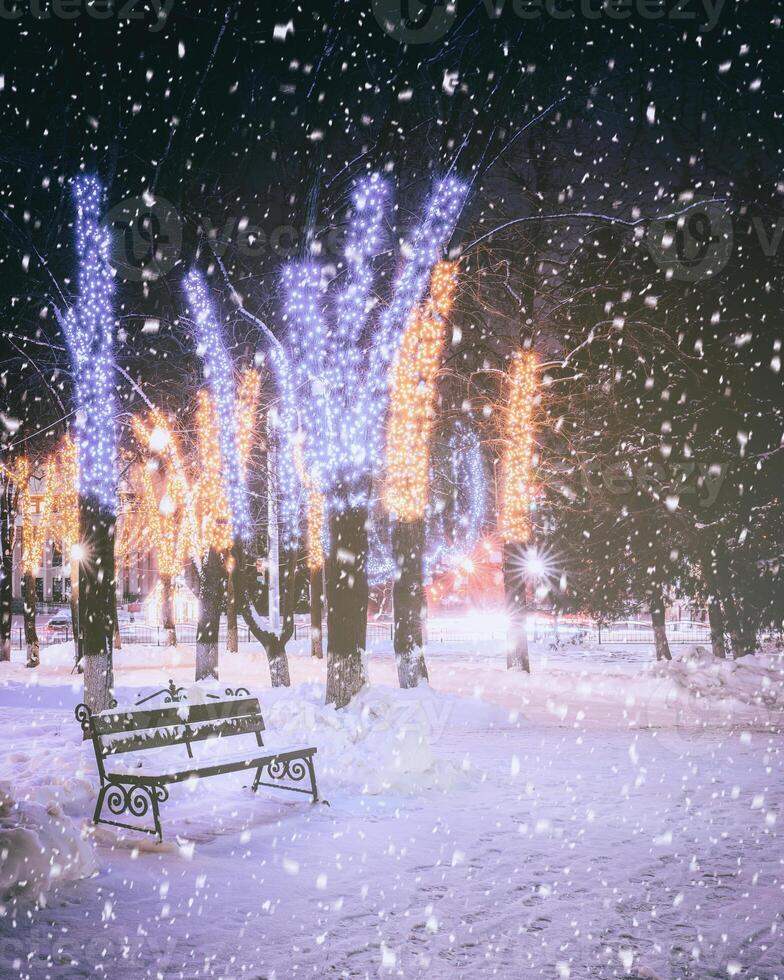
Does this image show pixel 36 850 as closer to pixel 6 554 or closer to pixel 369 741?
pixel 369 741

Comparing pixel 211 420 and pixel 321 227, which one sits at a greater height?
pixel 321 227

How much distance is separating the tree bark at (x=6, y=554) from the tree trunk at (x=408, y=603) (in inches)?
590

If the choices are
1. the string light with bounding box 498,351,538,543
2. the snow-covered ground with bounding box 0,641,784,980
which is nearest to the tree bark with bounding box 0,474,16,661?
the string light with bounding box 498,351,538,543

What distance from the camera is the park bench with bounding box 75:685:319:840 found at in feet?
24.7

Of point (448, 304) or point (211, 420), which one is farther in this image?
point (211, 420)

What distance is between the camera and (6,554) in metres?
27.5

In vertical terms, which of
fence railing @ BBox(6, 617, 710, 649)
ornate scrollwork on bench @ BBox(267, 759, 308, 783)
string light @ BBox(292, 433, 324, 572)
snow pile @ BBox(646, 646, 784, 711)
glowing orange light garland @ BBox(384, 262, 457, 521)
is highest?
glowing orange light garland @ BBox(384, 262, 457, 521)

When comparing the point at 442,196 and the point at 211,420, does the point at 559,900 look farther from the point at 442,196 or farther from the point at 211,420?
the point at 211,420

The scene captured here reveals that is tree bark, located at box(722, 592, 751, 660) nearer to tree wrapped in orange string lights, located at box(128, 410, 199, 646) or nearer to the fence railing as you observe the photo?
tree wrapped in orange string lights, located at box(128, 410, 199, 646)

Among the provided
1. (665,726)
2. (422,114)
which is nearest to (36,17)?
(422,114)

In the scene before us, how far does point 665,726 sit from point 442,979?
1044cm

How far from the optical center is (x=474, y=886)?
19.9 ft

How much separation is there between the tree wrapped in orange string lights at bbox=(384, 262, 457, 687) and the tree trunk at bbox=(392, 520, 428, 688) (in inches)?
0.7

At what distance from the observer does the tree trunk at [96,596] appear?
12.6 meters
